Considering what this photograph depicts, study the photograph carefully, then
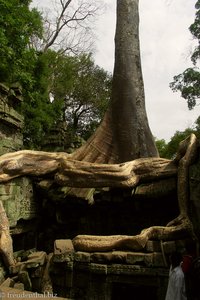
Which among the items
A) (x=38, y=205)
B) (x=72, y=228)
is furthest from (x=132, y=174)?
(x=38, y=205)

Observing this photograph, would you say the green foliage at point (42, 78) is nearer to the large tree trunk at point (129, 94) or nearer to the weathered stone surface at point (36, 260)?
the large tree trunk at point (129, 94)

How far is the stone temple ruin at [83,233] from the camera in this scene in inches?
155

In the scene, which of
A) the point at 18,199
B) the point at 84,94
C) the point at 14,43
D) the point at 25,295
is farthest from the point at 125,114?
the point at 84,94

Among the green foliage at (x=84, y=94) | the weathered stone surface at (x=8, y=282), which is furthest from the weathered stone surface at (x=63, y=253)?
the green foliage at (x=84, y=94)

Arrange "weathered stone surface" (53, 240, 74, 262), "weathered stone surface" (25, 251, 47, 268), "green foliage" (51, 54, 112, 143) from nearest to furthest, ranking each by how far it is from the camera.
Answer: "weathered stone surface" (53, 240, 74, 262) → "weathered stone surface" (25, 251, 47, 268) → "green foliage" (51, 54, 112, 143)

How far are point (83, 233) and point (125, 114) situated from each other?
7.75 feet

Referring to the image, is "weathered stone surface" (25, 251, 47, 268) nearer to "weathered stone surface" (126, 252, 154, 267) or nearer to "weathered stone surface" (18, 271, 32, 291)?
"weathered stone surface" (18, 271, 32, 291)

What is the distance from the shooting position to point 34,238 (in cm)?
586

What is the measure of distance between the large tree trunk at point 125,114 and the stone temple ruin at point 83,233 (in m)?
1.06

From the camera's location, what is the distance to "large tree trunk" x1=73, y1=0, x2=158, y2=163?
6.25 m

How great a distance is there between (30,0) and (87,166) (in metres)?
7.59

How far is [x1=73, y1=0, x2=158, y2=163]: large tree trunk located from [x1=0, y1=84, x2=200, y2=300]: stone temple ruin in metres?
1.06

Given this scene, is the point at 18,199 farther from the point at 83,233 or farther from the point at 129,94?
the point at 129,94

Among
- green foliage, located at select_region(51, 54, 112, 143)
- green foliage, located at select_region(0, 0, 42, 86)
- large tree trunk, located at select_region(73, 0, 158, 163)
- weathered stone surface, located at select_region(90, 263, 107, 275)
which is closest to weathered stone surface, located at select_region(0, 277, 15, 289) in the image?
weathered stone surface, located at select_region(90, 263, 107, 275)
